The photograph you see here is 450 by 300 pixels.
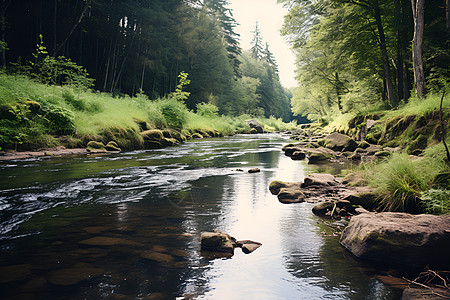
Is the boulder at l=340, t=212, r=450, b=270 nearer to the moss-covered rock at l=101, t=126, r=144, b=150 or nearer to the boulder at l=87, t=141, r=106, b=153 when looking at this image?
the boulder at l=87, t=141, r=106, b=153

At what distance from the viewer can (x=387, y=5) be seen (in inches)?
568

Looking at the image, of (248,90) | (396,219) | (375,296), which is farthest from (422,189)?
(248,90)

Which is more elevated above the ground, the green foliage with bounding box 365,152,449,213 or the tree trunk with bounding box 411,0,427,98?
the tree trunk with bounding box 411,0,427,98

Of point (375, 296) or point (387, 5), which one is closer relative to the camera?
point (375, 296)

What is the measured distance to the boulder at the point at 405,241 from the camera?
2820 millimetres

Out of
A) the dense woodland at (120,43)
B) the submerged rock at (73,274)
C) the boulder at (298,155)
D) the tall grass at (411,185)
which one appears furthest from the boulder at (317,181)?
the dense woodland at (120,43)

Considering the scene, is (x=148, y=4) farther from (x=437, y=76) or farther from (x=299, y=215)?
(x=299, y=215)

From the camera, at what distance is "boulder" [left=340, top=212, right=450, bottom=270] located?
282 cm

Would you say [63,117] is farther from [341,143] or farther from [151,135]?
[341,143]

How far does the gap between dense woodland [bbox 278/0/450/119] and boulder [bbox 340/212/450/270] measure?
25.3 feet

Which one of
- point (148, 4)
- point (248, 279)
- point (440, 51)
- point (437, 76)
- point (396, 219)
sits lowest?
point (248, 279)

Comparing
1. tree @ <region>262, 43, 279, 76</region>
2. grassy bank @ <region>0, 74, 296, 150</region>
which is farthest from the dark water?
tree @ <region>262, 43, 279, 76</region>

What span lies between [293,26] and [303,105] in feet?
82.2

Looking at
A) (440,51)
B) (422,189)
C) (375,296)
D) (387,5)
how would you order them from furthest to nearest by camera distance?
(387,5) < (440,51) < (422,189) < (375,296)
